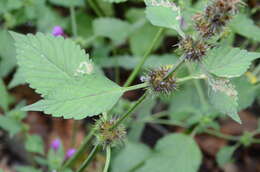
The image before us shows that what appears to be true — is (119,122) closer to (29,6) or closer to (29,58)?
(29,58)

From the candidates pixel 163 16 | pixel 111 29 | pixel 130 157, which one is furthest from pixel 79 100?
pixel 111 29

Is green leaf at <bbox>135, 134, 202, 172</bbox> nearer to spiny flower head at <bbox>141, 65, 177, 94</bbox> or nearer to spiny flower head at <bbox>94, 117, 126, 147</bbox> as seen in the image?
spiny flower head at <bbox>94, 117, 126, 147</bbox>

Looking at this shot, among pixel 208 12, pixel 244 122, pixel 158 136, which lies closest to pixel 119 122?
pixel 208 12

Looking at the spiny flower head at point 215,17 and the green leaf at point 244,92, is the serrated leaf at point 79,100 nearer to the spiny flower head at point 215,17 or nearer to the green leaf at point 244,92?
the spiny flower head at point 215,17

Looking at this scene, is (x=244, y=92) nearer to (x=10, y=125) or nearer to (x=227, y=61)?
(x=227, y=61)

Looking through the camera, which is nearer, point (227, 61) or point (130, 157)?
point (227, 61)
